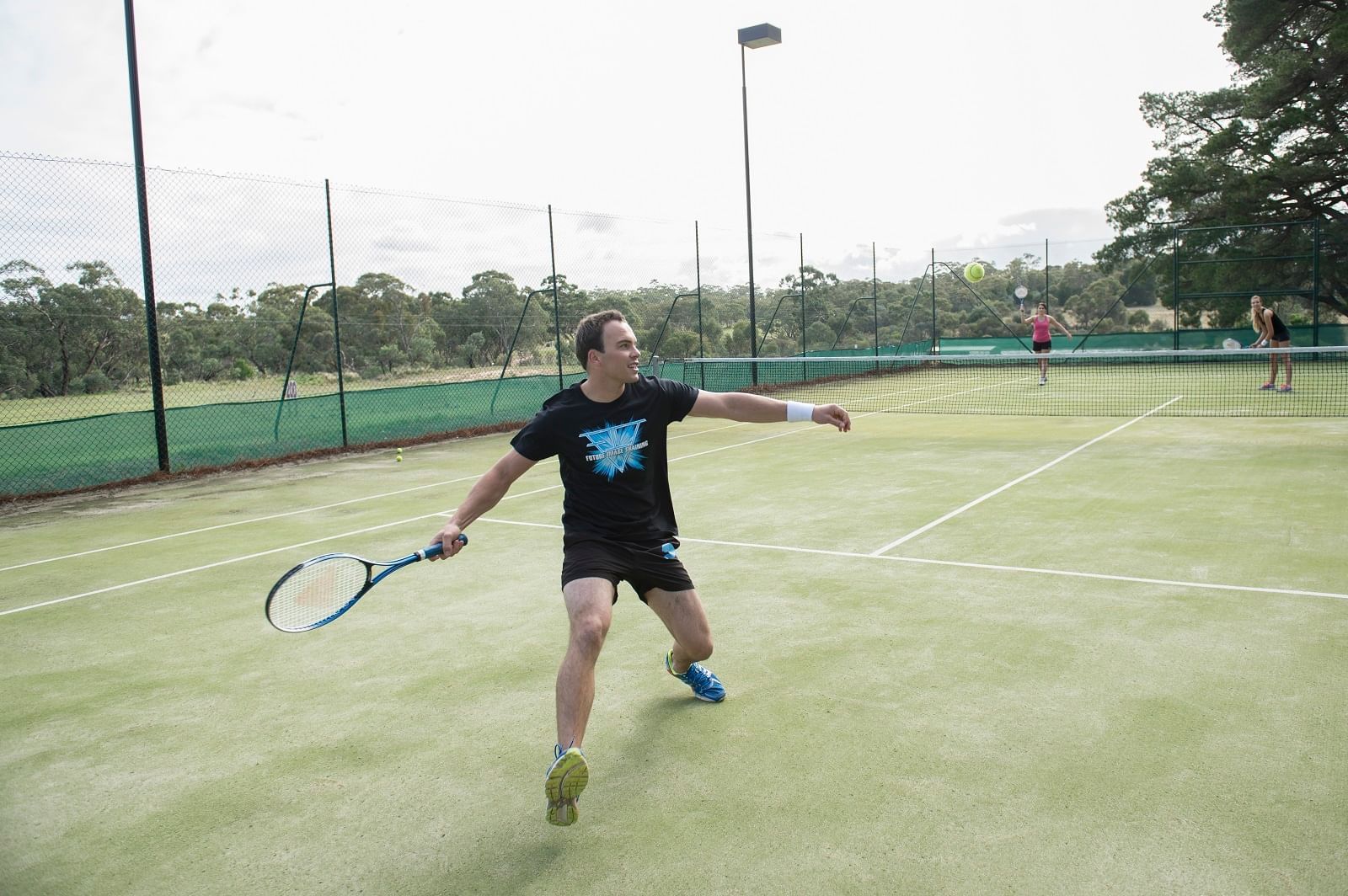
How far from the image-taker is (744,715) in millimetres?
4047

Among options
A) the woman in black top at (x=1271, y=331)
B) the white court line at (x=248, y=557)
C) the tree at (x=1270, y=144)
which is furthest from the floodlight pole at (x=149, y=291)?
the tree at (x=1270, y=144)

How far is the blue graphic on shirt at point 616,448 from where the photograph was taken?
376cm

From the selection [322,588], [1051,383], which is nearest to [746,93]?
[1051,383]

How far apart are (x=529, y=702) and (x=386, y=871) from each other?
4.36 ft

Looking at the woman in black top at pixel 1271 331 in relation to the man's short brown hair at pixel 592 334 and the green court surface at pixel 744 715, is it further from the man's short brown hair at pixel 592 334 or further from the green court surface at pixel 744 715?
the man's short brown hair at pixel 592 334

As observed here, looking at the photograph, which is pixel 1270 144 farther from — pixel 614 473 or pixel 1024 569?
pixel 614 473

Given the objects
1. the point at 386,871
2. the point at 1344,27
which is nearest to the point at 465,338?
the point at 386,871

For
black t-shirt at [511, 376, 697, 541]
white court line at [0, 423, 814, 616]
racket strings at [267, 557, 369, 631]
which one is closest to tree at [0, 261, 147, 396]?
white court line at [0, 423, 814, 616]

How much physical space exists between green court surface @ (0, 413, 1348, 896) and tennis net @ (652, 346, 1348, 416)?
6.41m

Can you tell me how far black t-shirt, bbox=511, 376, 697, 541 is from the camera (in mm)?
3738

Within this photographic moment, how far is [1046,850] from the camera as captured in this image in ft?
9.62

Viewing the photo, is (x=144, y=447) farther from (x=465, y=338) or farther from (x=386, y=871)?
(x=386, y=871)

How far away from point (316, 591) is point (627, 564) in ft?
3.73

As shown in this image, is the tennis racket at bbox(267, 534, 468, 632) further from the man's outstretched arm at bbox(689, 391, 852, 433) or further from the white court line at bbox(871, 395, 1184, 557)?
the white court line at bbox(871, 395, 1184, 557)
